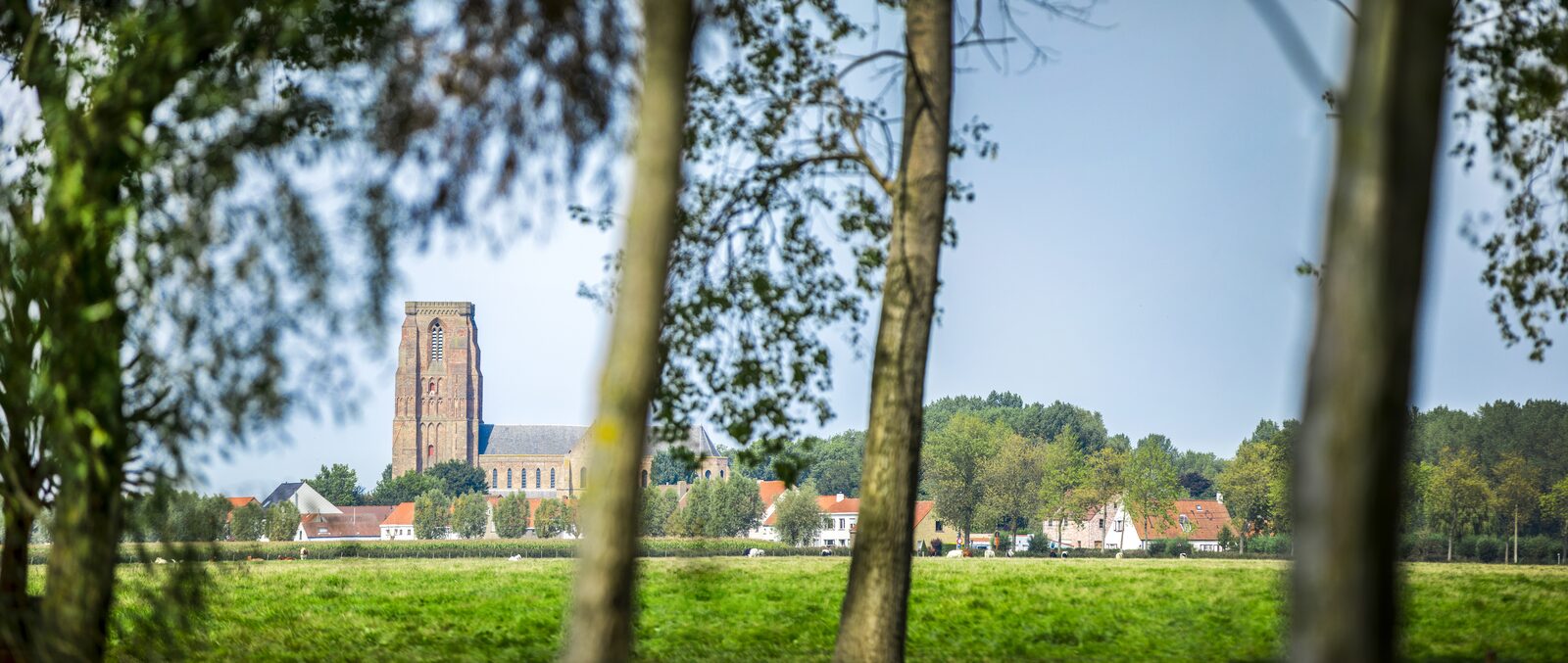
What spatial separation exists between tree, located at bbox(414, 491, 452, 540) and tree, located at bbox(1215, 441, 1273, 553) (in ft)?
200

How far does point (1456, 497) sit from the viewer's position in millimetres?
53844

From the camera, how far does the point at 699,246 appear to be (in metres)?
12.5

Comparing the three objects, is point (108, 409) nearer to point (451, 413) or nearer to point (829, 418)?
point (829, 418)

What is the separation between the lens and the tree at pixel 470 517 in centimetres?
10112

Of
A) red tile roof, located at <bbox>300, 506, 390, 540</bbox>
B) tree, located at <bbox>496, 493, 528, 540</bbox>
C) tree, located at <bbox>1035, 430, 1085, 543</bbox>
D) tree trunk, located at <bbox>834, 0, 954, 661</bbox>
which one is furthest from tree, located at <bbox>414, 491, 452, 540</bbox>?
tree trunk, located at <bbox>834, 0, 954, 661</bbox>

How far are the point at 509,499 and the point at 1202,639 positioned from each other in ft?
284

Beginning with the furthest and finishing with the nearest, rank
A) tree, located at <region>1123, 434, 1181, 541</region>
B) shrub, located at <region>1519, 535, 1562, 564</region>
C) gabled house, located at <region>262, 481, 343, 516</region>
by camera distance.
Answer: gabled house, located at <region>262, 481, 343, 516</region>, tree, located at <region>1123, 434, 1181, 541</region>, shrub, located at <region>1519, 535, 1562, 564</region>

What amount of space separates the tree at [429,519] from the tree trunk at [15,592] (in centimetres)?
9705

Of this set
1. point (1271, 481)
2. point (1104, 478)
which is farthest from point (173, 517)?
point (1104, 478)

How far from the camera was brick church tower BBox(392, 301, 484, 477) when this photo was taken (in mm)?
165625

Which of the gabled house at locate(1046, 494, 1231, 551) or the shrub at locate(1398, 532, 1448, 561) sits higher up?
the shrub at locate(1398, 532, 1448, 561)

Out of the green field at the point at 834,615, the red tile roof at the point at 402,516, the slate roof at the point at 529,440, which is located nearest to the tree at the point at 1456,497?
the green field at the point at 834,615

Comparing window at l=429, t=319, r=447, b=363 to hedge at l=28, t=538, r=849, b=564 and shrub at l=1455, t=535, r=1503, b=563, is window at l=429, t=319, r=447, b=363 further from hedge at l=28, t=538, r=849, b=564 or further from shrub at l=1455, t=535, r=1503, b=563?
shrub at l=1455, t=535, r=1503, b=563

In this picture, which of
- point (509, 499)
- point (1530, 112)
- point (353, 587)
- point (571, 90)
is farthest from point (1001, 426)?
point (571, 90)
